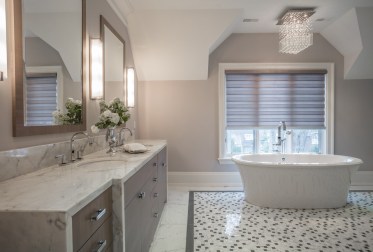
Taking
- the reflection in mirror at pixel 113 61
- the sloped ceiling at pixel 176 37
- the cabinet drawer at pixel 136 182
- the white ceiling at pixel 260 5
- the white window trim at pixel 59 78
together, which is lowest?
the cabinet drawer at pixel 136 182

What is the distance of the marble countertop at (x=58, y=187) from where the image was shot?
0.80 m

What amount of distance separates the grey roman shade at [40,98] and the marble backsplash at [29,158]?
0.17 metres

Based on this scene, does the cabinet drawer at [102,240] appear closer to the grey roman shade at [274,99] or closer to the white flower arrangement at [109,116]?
the white flower arrangement at [109,116]

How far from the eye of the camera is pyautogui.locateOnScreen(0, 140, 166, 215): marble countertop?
2.62 ft

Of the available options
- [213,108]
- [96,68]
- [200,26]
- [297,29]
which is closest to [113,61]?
[96,68]

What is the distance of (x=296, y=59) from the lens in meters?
3.92

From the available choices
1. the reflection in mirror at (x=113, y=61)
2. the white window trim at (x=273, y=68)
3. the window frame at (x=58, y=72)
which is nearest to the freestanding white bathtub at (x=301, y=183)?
the white window trim at (x=273, y=68)

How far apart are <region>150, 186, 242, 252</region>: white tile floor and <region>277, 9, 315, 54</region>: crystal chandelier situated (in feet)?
8.75

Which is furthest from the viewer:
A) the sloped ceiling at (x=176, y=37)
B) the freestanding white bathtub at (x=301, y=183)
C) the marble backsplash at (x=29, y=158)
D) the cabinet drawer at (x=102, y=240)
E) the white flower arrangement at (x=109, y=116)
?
the sloped ceiling at (x=176, y=37)

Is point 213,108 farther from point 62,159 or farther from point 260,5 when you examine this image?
point 62,159

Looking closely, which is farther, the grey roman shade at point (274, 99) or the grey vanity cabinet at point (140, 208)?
the grey roman shade at point (274, 99)

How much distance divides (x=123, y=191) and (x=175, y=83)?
2.89 metres

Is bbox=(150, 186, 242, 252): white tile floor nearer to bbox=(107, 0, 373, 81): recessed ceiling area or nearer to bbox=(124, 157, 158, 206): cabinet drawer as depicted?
bbox=(124, 157, 158, 206): cabinet drawer

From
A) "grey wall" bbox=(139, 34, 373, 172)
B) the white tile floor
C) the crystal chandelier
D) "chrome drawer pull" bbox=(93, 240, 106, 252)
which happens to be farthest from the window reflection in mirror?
the crystal chandelier
